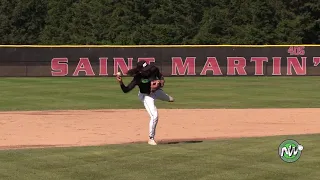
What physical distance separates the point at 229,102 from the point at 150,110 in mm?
12317

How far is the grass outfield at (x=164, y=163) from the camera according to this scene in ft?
34.7

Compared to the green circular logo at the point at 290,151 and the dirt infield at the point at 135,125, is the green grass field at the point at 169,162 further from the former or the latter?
the dirt infield at the point at 135,125

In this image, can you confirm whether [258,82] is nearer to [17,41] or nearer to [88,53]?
[88,53]

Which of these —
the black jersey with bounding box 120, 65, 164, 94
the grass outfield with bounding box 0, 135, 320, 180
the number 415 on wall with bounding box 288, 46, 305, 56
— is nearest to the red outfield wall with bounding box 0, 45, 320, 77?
the number 415 on wall with bounding box 288, 46, 305, 56

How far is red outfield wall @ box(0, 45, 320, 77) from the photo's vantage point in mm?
43375

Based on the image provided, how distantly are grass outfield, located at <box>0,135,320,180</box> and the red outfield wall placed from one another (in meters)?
29.4

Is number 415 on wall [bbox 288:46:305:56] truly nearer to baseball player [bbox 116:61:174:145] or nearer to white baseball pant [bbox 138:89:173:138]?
white baseball pant [bbox 138:89:173:138]

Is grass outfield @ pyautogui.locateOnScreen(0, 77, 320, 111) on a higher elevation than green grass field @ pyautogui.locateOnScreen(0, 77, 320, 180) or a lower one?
lower

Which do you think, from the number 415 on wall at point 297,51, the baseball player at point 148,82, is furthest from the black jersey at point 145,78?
the number 415 on wall at point 297,51

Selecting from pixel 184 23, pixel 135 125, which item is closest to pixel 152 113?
pixel 135 125

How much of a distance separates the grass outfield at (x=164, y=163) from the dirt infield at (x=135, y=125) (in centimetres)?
216

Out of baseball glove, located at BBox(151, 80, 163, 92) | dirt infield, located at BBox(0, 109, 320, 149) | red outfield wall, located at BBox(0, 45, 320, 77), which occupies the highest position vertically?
baseball glove, located at BBox(151, 80, 163, 92)

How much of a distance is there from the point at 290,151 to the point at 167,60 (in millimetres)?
31402

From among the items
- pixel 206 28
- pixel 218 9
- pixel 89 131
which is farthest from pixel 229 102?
pixel 218 9
